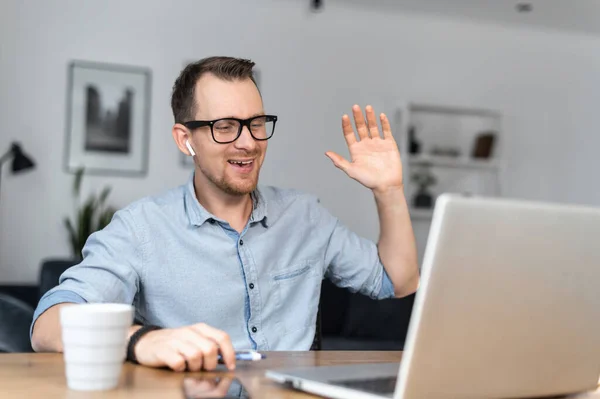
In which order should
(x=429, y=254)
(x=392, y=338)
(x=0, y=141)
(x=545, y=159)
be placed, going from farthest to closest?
(x=545, y=159) → (x=0, y=141) → (x=392, y=338) → (x=429, y=254)

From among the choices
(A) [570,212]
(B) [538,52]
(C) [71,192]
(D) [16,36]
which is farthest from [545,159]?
(A) [570,212]

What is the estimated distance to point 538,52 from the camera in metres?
5.77

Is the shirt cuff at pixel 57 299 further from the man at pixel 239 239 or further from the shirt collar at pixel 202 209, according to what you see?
the shirt collar at pixel 202 209

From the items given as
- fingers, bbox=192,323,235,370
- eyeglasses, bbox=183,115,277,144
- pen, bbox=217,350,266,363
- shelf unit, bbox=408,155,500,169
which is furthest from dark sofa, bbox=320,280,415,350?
fingers, bbox=192,323,235,370

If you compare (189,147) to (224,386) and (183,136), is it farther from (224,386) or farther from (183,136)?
(224,386)

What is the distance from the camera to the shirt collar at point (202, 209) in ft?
5.20

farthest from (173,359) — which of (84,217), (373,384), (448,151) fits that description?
(448,151)

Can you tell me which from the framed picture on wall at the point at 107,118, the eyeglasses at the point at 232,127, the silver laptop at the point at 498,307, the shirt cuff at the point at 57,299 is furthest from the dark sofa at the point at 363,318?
the silver laptop at the point at 498,307

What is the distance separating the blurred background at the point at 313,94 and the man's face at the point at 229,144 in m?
3.07

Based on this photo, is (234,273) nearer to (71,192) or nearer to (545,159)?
(71,192)

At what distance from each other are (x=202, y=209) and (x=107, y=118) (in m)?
3.45

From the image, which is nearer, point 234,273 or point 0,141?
point 234,273

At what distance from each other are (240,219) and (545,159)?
15.2ft

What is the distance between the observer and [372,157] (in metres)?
1.61
